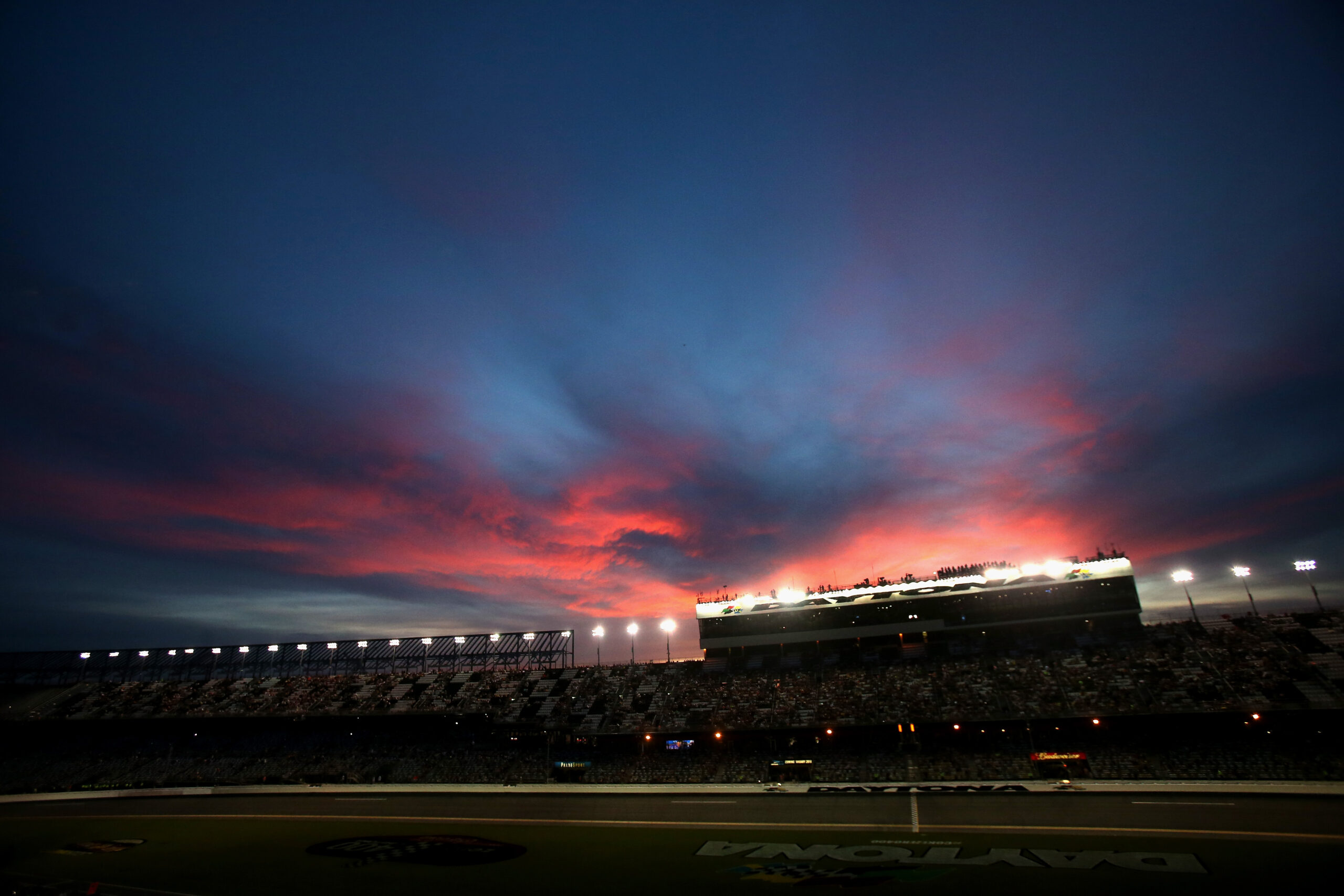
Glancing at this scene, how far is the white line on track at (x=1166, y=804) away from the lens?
40875 millimetres

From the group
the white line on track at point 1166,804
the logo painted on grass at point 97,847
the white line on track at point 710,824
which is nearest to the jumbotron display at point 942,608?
the white line on track at point 1166,804

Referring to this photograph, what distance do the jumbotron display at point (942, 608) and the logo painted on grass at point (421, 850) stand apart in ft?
175

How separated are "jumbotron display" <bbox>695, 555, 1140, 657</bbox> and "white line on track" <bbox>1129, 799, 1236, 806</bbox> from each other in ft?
118

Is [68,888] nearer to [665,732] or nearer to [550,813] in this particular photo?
[550,813]

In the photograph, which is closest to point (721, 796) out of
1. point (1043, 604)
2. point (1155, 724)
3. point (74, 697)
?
point (1155, 724)

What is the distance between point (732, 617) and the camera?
299ft

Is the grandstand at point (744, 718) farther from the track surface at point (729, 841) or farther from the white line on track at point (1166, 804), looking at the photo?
the track surface at point (729, 841)

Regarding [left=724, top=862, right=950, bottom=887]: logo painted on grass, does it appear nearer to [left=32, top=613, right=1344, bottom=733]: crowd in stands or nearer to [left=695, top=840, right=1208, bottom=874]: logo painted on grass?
[left=695, top=840, right=1208, bottom=874]: logo painted on grass

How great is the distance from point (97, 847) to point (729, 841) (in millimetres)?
47057

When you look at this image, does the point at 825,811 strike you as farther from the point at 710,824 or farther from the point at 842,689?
the point at 842,689

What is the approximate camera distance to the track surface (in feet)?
92.8

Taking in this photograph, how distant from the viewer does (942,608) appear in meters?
81.4

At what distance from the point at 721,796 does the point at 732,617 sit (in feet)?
121

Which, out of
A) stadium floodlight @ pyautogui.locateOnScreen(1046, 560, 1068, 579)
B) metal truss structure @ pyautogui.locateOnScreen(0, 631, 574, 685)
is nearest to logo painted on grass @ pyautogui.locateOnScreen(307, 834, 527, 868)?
metal truss structure @ pyautogui.locateOnScreen(0, 631, 574, 685)
